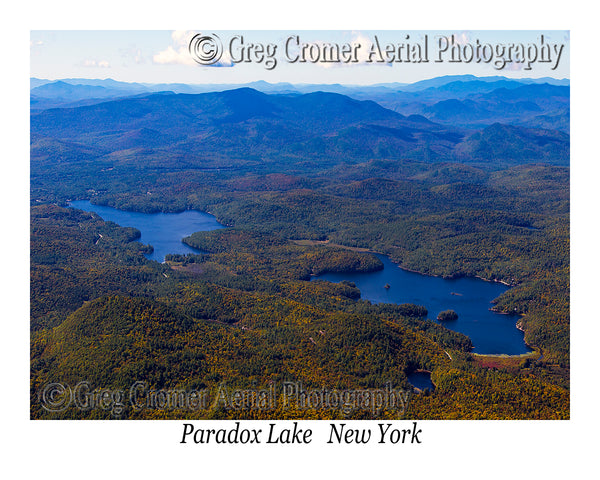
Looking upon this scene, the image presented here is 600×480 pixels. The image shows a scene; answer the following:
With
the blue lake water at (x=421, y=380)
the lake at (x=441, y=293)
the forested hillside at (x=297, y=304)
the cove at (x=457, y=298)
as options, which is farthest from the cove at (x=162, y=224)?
the blue lake water at (x=421, y=380)

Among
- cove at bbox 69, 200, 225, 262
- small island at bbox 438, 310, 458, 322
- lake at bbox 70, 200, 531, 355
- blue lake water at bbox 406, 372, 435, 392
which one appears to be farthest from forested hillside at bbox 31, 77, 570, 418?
cove at bbox 69, 200, 225, 262

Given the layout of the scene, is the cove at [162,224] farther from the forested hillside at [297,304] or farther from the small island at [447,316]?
the small island at [447,316]

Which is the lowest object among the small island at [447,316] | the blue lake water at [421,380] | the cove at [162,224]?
the blue lake water at [421,380]

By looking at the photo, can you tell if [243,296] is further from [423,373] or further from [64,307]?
[423,373]

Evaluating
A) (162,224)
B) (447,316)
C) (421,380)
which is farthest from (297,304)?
(162,224)

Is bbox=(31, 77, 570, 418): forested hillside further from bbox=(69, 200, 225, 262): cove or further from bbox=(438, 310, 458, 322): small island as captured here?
bbox=(69, 200, 225, 262): cove
